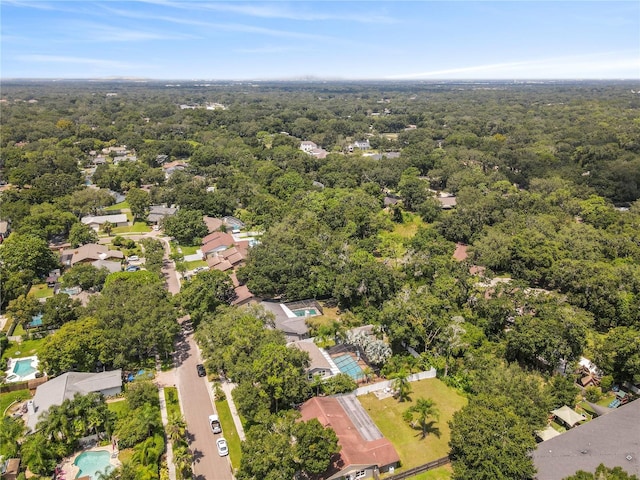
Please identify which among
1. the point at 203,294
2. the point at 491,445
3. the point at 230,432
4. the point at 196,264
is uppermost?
the point at 203,294

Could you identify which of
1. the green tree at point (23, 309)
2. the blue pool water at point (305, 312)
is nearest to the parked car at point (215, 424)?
the blue pool water at point (305, 312)

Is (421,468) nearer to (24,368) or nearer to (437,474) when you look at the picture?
(437,474)

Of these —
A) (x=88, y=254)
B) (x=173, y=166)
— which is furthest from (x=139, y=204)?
(x=173, y=166)

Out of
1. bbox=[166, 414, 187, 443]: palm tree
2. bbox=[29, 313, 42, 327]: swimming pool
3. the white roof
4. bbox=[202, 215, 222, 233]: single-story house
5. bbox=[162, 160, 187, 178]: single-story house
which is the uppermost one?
bbox=[162, 160, 187, 178]: single-story house

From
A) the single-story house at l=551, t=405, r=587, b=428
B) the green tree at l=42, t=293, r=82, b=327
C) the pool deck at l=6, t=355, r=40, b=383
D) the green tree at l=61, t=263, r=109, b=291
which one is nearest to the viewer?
the single-story house at l=551, t=405, r=587, b=428

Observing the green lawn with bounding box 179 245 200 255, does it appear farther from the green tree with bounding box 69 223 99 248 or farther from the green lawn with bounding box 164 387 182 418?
the green lawn with bounding box 164 387 182 418

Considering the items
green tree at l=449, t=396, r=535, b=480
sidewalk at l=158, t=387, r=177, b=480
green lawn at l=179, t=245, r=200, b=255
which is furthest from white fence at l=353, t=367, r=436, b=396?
green lawn at l=179, t=245, r=200, b=255

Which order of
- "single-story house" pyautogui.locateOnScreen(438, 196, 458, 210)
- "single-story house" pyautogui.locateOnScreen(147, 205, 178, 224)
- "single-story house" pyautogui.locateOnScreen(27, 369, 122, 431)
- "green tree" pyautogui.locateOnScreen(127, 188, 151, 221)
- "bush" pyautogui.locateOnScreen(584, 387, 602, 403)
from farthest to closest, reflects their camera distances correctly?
"single-story house" pyautogui.locateOnScreen(438, 196, 458, 210) → "green tree" pyautogui.locateOnScreen(127, 188, 151, 221) → "single-story house" pyautogui.locateOnScreen(147, 205, 178, 224) → "bush" pyautogui.locateOnScreen(584, 387, 602, 403) → "single-story house" pyautogui.locateOnScreen(27, 369, 122, 431)
